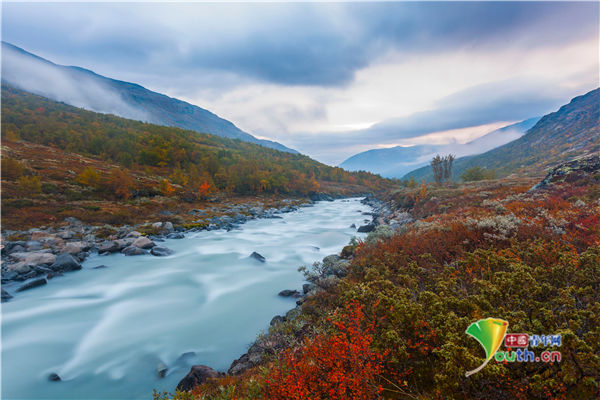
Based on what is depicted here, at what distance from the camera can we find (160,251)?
20.0m

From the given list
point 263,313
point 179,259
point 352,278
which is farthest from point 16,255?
point 352,278

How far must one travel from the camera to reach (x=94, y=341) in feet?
33.3

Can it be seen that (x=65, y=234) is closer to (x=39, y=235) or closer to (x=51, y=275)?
(x=39, y=235)

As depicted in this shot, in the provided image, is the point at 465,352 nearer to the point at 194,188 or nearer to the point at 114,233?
the point at 114,233

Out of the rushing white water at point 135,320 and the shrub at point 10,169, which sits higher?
the shrub at point 10,169

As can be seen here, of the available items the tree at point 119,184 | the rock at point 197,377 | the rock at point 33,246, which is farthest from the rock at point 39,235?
the rock at point 197,377

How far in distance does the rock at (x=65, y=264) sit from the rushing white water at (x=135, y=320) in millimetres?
566

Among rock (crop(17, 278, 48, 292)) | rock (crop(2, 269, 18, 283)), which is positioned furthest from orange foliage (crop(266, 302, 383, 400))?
rock (crop(2, 269, 18, 283))

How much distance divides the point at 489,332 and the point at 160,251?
22.4m

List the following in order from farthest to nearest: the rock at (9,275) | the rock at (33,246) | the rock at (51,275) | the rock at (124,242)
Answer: the rock at (124,242) < the rock at (33,246) < the rock at (51,275) < the rock at (9,275)

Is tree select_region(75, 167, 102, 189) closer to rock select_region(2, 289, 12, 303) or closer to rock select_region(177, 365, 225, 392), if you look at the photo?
rock select_region(2, 289, 12, 303)

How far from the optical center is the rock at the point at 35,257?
51.5ft

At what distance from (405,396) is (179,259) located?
65.4 feet

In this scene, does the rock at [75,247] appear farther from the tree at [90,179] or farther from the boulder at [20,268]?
the tree at [90,179]
